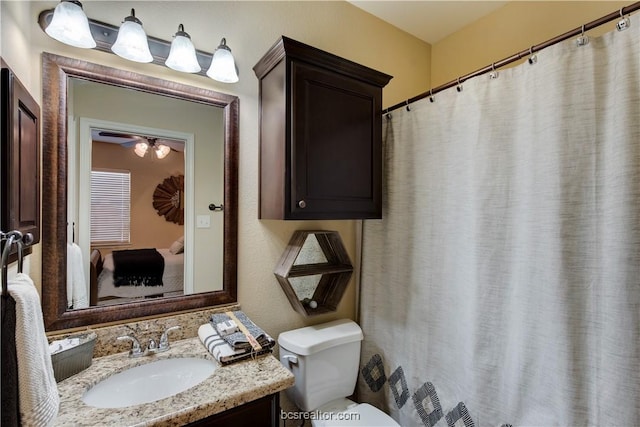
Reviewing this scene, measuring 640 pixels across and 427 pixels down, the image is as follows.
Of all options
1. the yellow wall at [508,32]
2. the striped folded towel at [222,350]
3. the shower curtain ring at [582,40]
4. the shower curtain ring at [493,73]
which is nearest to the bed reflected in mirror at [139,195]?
the striped folded towel at [222,350]

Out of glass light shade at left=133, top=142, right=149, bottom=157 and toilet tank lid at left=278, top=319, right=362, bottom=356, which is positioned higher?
glass light shade at left=133, top=142, right=149, bottom=157

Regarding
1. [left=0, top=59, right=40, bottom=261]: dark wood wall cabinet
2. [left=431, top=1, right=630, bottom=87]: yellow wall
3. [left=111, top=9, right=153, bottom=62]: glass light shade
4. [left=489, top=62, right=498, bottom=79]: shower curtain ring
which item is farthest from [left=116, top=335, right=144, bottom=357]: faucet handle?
[left=431, top=1, right=630, bottom=87]: yellow wall

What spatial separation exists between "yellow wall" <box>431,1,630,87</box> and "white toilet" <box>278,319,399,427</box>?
1836 mm

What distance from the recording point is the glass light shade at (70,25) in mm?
997

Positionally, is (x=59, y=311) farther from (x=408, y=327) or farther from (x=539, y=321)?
(x=539, y=321)

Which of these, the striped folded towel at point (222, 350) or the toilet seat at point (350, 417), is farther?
the toilet seat at point (350, 417)

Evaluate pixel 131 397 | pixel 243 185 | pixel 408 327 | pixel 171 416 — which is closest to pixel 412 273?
pixel 408 327

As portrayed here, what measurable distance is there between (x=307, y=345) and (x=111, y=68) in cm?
143

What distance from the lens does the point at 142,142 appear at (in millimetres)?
1233

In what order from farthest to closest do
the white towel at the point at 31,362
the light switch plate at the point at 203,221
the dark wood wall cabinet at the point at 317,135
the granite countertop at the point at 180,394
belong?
the light switch plate at the point at 203,221 → the dark wood wall cabinet at the point at 317,135 → the granite countertop at the point at 180,394 → the white towel at the point at 31,362

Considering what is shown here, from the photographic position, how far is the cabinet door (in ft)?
4.14

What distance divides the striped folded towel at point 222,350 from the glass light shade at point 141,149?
2.59 ft

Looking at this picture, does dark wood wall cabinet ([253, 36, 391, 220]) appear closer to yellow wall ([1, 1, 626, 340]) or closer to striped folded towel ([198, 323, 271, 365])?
yellow wall ([1, 1, 626, 340])

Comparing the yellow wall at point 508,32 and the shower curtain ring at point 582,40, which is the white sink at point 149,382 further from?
the yellow wall at point 508,32
